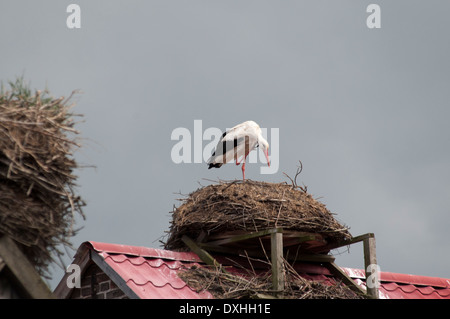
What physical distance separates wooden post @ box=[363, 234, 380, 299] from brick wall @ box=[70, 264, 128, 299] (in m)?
3.32

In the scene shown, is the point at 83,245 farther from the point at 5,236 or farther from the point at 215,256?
the point at 5,236

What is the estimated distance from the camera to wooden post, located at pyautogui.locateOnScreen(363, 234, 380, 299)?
371 inches

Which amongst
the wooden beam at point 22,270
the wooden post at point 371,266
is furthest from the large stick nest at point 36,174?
the wooden post at point 371,266

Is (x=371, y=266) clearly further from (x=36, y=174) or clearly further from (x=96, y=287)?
(x=36, y=174)

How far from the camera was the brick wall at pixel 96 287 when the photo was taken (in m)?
8.61

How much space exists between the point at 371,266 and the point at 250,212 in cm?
178

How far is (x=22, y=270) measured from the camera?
5.89 m

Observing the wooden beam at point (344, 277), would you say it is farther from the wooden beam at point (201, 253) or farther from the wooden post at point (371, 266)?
the wooden beam at point (201, 253)

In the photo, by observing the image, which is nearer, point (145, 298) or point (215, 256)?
point (145, 298)

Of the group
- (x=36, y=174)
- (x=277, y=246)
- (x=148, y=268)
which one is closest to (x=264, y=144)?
(x=277, y=246)

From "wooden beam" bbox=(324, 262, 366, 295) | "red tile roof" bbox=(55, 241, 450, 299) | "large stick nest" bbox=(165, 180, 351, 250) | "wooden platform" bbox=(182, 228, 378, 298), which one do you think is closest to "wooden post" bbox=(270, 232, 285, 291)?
"wooden platform" bbox=(182, 228, 378, 298)
